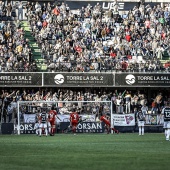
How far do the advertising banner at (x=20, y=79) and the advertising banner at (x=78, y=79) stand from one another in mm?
566

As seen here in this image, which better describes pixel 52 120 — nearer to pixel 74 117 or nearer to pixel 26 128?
pixel 74 117

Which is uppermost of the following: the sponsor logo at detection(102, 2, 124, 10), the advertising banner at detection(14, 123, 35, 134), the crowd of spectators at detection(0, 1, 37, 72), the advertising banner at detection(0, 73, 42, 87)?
the sponsor logo at detection(102, 2, 124, 10)

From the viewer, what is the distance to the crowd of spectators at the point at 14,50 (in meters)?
52.7

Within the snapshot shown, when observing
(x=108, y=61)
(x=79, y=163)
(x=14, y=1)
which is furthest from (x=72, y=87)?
(x=79, y=163)

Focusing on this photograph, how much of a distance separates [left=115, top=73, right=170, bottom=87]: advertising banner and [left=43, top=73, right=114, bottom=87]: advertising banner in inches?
26.0

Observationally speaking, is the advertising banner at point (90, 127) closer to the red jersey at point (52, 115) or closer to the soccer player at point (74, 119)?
the soccer player at point (74, 119)

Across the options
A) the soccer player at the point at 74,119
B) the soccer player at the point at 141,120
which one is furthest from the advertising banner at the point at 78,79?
the soccer player at the point at 74,119

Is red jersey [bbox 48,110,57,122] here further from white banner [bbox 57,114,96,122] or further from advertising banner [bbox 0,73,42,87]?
advertising banner [bbox 0,73,42,87]

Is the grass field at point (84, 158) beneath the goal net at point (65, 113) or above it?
beneath

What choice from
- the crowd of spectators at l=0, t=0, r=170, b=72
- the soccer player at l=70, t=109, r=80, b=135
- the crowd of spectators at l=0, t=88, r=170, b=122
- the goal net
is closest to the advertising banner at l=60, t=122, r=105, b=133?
the goal net

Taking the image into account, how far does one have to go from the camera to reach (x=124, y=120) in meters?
50.8

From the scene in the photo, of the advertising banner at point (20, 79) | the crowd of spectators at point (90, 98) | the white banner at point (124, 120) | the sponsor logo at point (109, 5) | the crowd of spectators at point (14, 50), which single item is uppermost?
the sponsor logo at point (109, 5)

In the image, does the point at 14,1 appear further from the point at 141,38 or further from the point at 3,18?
the point at 141,38

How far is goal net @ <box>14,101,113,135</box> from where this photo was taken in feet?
159
